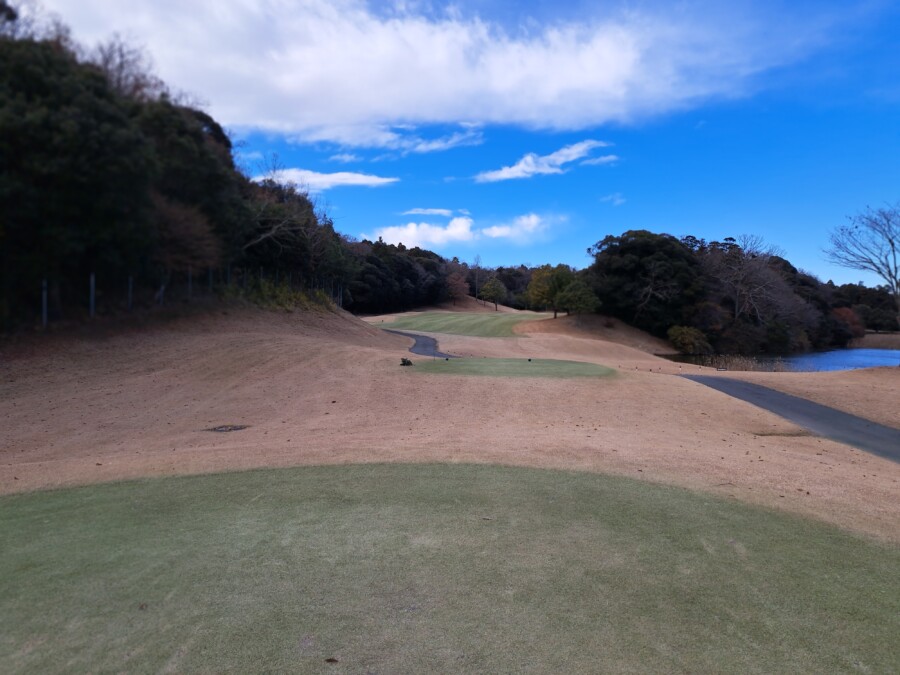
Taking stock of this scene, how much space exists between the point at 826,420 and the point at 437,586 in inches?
520

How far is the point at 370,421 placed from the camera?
1165 cm

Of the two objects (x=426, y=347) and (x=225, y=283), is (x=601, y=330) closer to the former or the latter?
(x=426, y=347)

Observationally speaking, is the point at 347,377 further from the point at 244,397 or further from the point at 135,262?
the point at 135,262

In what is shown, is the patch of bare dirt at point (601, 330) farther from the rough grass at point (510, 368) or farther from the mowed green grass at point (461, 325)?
the rough grass at point (510, 368)

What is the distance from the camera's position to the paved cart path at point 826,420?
11183mm

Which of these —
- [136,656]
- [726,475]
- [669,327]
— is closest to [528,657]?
[136,656]

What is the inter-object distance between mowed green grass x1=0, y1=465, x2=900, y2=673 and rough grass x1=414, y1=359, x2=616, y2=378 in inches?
441

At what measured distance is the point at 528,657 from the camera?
3033mm

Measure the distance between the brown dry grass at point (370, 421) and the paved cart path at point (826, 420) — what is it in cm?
67

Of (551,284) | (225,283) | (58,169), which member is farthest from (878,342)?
(58,169)

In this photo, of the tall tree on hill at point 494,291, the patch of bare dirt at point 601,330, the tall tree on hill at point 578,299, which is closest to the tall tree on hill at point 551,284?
the tall tree on hill at point 578,299

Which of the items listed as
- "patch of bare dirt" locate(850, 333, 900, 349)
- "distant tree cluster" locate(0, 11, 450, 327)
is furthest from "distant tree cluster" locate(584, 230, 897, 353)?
"distant tree cluster" locate(0, 11, 450, 327)

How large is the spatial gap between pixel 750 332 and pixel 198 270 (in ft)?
148

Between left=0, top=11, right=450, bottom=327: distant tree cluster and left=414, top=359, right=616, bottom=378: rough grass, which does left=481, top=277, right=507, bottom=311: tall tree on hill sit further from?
left=414, top=359, right=616, bottom=378: rough grass
